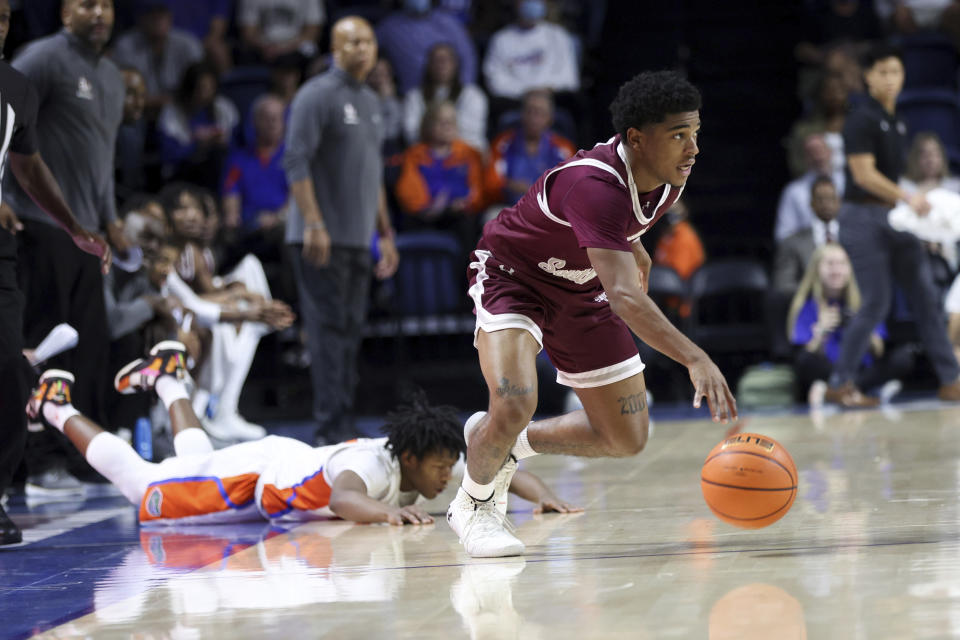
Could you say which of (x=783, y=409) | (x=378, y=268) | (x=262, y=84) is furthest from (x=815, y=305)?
(x=262, y=84)

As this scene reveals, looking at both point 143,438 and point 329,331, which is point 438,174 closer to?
point 329,331

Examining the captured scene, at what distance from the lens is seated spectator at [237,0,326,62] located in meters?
→ 10.9

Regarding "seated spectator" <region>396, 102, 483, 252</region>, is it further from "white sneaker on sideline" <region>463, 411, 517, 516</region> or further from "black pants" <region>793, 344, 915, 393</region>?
"white sneaker on sideline" <region>463, 411, 517, 516</region>

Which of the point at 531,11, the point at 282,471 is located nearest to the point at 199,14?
the point at 531,11

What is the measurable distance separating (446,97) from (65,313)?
4892 millimetres

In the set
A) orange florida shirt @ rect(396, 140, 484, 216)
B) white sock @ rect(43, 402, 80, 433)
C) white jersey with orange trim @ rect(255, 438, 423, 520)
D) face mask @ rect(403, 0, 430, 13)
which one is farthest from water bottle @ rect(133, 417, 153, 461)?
face mask @ rect(403, 0, 430, 13)

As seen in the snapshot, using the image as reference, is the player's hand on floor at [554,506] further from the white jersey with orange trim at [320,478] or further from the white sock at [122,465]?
the white sock at [122,465]

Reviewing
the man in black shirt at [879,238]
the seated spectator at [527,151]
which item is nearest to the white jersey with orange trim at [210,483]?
the man in black shirt at [879,238]

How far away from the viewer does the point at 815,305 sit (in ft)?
30.3

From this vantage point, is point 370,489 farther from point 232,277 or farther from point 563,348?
point 232,277

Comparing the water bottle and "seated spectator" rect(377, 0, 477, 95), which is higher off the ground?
"seated spectator" rect(377, 0, 477, 95)

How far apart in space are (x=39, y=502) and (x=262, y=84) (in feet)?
18.4

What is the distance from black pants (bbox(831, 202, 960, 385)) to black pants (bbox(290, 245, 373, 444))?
10.5 ft

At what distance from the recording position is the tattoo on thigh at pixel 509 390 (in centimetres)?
388
